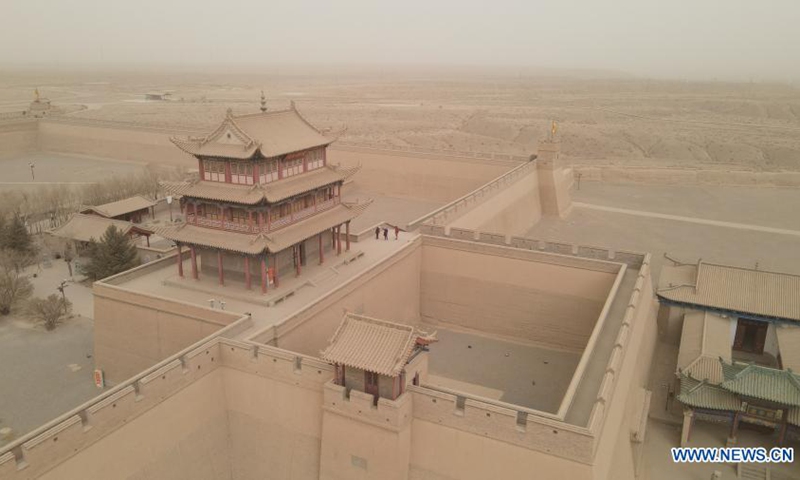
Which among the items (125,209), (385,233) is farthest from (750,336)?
(125,209)

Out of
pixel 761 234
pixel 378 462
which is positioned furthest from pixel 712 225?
pixel 378 462

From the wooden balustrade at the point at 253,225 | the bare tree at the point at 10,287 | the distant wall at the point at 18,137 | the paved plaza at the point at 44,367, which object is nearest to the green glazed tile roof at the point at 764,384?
the wooden balustrade at the point at 253,225

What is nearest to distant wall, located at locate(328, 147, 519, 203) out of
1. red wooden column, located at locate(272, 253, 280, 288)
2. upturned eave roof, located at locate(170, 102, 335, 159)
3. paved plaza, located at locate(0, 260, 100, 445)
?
upturned eave roof, located at locate(170, 102, 335, 159)

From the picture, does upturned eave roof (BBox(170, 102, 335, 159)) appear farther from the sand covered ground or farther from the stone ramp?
the sand covered ground

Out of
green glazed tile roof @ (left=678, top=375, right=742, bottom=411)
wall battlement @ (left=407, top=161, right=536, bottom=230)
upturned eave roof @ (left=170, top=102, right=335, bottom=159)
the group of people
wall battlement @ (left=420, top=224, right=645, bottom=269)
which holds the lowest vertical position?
green glazed tile roof @ (left=678, top=375, right=742, bottom=411)

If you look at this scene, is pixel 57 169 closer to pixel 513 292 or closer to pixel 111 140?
pixel 111 140

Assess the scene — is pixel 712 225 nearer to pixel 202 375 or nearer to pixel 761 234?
pixel 761 234

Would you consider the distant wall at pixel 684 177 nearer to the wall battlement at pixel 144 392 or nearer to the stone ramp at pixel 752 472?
the stone ramp at pixel 752 472
